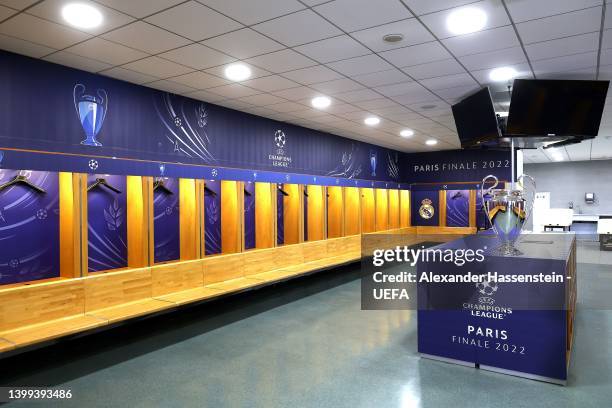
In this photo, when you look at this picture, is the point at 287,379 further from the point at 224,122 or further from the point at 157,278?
the point at 224,122

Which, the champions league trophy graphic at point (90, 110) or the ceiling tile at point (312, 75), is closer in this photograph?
the champions league trophy graphic at point (90, 110)

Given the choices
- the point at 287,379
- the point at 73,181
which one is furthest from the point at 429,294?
the point at 73,181

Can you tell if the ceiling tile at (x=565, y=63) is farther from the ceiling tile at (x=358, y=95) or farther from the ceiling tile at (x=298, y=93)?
the ceiling tile at (x=298, y=93)

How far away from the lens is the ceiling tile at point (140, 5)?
2816 mm

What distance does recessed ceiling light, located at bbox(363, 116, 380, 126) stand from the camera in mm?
7016

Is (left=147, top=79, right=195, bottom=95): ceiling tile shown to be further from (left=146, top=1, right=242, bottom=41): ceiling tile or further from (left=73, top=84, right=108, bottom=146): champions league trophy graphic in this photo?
(left=146, top=1, right=242, bottom=41): ceiling tile

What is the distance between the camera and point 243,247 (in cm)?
592

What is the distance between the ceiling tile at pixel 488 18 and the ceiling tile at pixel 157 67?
2.44 meters

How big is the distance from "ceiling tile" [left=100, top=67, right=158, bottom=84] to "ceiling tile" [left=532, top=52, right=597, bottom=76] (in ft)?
13.4

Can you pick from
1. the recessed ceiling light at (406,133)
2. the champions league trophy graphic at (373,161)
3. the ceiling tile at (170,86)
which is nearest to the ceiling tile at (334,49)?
the ceiling tile at (170,86)

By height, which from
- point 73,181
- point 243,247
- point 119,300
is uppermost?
point 73,181

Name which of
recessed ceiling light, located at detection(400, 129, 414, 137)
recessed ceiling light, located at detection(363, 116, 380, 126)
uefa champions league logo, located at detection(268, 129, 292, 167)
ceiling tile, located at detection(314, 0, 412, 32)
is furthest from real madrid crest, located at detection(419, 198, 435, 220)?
ceiling tile, located at detection(314, 0, 412, 32)

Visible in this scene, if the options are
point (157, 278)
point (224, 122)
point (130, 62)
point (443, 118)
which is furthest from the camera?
point (443, 118)

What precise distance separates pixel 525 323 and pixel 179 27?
360cm
